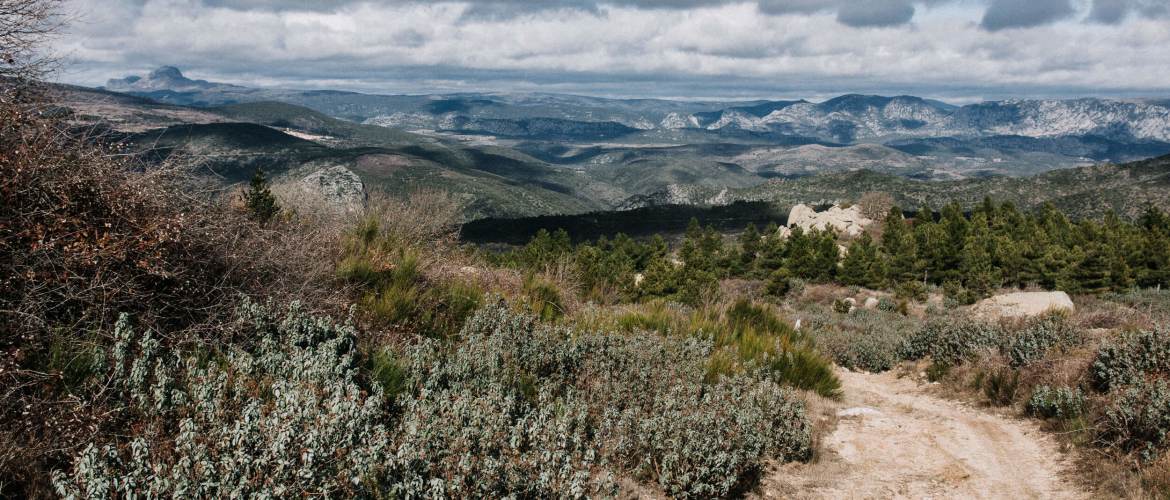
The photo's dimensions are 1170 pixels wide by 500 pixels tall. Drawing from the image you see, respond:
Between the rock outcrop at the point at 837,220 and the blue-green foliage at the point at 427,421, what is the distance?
50.0 metres

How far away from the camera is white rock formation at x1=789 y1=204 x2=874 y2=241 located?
2068 inches

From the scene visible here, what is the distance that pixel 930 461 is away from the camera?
15.6 feet

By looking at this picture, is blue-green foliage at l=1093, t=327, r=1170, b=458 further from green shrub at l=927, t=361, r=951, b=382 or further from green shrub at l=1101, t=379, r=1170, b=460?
green shrub at l=927, t=361, r=951, b=382

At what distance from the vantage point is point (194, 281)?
386cm

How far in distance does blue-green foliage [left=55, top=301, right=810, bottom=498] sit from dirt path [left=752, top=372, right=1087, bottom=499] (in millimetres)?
378

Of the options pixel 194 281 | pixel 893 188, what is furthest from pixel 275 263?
pixel 893 188

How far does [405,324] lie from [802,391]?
4.36 metres

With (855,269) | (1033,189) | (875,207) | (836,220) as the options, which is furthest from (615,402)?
(1033,189)

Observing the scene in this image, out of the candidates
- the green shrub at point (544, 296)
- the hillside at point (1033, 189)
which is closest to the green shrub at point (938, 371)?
the green shrub at point (544, 296)

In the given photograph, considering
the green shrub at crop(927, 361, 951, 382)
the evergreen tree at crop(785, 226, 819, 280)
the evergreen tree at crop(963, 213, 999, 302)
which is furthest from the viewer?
the evergreen tree at crop(785, 226, 819, 280)

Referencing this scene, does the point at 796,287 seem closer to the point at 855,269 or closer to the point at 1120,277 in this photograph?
the point at 855,269

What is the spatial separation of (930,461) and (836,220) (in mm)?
54971

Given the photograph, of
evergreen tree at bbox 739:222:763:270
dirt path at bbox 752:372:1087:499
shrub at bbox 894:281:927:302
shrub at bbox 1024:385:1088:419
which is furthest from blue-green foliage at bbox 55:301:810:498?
Result: evergreen tree at bbox 739:222:763:270

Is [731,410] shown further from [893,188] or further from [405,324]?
[893,188]
